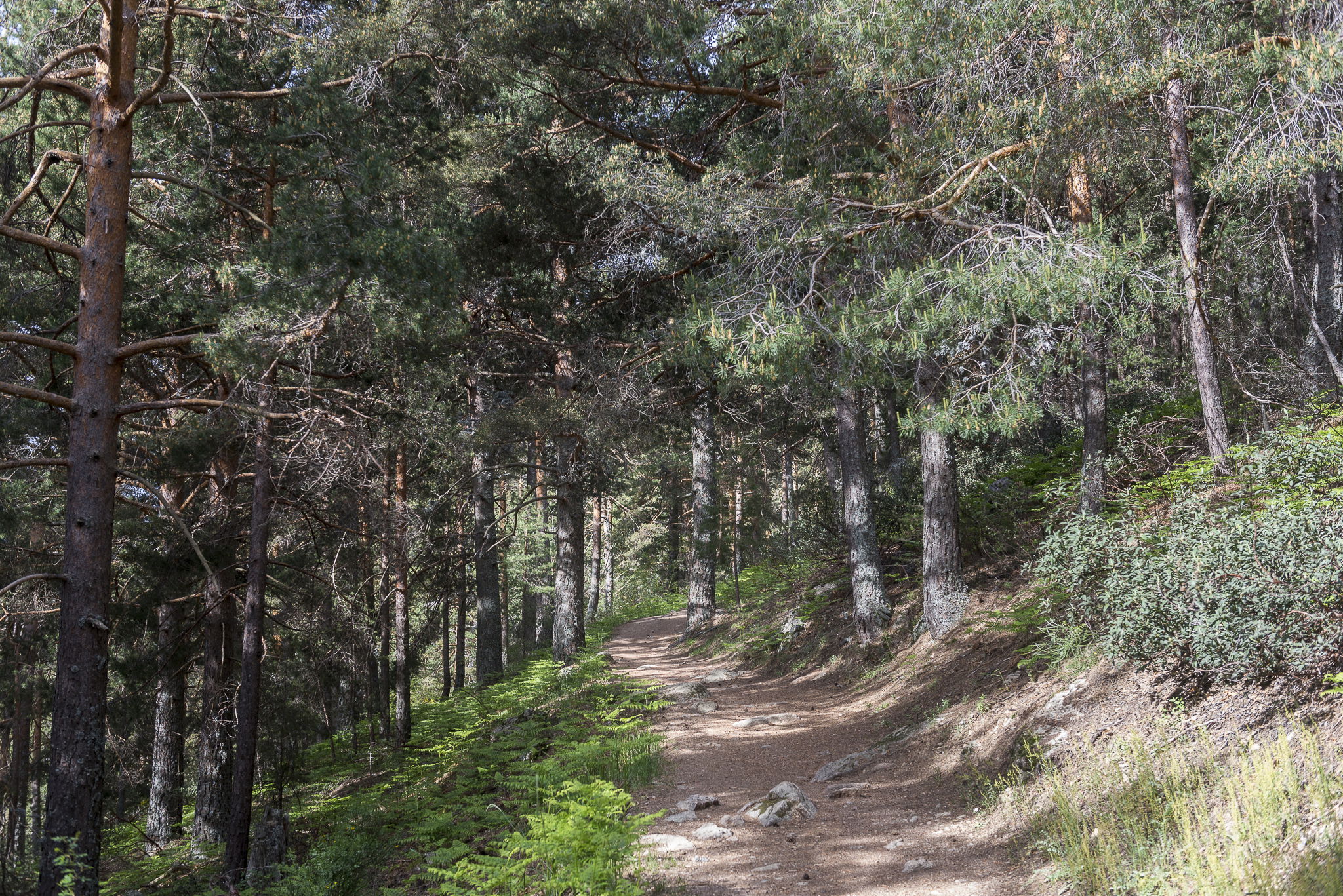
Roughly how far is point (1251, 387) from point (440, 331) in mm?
9888

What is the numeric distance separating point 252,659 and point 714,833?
5592mm

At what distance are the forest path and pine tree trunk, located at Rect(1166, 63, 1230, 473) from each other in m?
3.98

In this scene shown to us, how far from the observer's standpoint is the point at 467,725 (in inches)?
436

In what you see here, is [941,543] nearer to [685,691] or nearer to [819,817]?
[685,691]

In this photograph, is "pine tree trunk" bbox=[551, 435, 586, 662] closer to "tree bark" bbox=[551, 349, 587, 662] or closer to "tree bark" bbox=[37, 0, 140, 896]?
"tree bark" bbox=[551, 349, 587, 662]

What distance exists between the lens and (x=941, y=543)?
9.76 m

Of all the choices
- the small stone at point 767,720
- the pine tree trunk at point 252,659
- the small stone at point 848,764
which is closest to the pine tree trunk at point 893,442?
the small stone at point 767,720

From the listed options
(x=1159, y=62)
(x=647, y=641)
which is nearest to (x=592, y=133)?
(x=1159, y=62)

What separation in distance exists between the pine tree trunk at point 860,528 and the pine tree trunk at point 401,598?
20.9 ft

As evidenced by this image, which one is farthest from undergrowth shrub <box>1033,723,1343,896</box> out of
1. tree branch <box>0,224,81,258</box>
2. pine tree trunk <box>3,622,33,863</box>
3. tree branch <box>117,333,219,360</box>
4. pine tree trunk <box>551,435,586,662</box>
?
pine tree trunk <box>3,622,33,863</box>

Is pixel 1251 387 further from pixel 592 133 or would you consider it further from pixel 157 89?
pixel 157 89

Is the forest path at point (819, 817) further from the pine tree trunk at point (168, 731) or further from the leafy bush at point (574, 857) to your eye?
the pine tree trunk at point (168, 731)

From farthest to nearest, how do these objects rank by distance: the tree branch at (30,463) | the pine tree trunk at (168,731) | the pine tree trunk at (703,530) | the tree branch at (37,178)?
the pine tree trunk at (703,530) → the pine tree trunk at (168,731) → the tree branch at (37,178) → the tree branch at (30,463)

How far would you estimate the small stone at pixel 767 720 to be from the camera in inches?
371
